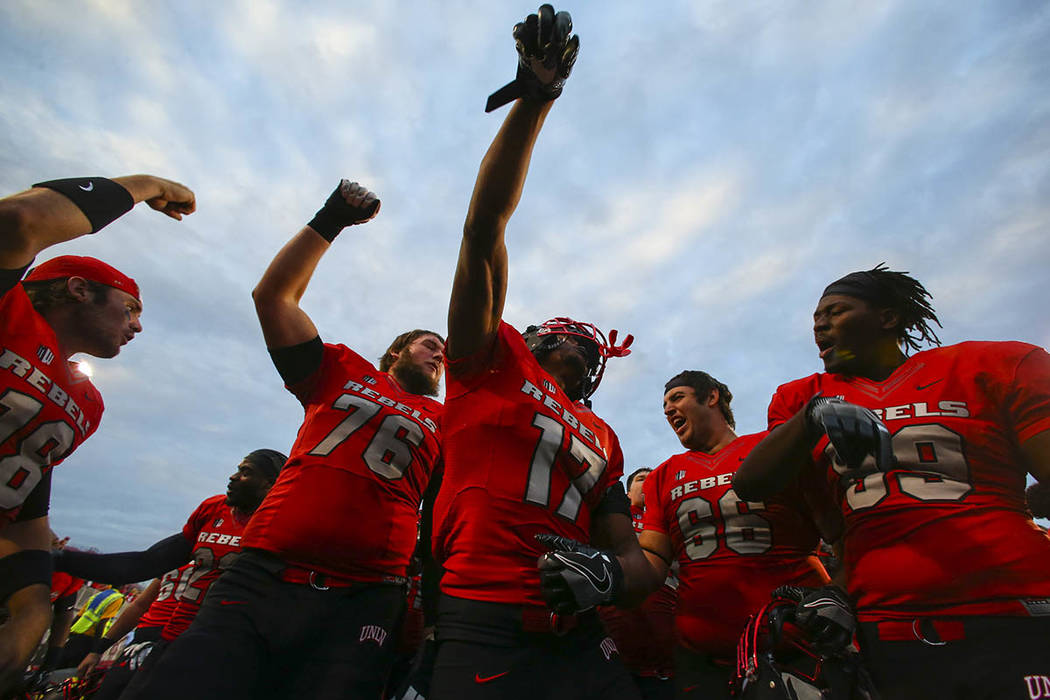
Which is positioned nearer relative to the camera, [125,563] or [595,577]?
[595,577]

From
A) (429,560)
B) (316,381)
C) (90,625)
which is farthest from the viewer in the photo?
(90,625)

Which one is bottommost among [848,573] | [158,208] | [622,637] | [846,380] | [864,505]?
[622,637]

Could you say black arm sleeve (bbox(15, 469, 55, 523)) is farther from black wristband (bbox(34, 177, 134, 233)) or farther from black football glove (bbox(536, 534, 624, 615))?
black football glove (bbox(536, 534, 624, 615))

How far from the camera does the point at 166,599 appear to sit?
5.80 metres

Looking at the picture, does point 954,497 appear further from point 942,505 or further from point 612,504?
point 612,504

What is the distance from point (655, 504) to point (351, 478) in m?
2.37

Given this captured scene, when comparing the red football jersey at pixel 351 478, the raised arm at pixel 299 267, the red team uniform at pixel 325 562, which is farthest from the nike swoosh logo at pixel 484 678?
the raised arm at pixel 299 267

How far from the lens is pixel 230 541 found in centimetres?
A: 554

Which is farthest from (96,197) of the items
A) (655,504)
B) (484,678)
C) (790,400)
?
(655,504)

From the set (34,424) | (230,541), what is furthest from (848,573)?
(230,541)

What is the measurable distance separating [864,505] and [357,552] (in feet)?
7.89

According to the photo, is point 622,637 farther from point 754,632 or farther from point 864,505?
point 864,505

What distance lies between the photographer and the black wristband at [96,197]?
8.33 ft

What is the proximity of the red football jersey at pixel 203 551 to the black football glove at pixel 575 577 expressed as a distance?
4.44 metres
